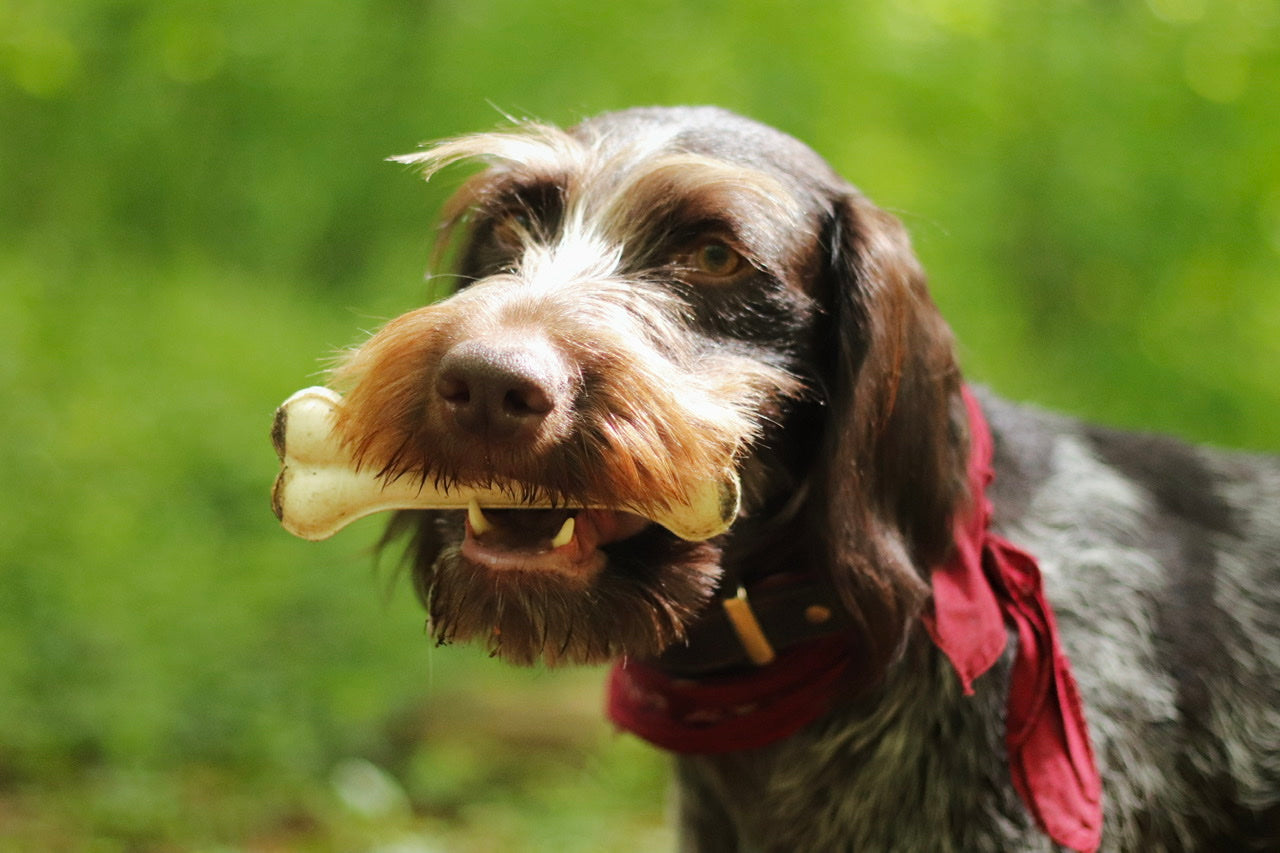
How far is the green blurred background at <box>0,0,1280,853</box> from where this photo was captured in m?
5.08

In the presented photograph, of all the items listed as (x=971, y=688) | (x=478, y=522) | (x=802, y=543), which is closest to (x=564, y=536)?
(x=478, y=522)

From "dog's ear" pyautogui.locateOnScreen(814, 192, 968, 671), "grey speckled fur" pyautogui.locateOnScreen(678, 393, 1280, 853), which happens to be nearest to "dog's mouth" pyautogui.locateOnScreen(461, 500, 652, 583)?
"dog's ear" pyautogui.locateOnScreen(814, 192, 968, 671)

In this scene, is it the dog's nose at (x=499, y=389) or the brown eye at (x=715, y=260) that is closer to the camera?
the dog's nose at (x=499, y=389)

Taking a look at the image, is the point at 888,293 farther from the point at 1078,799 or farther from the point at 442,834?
the point at 442,834

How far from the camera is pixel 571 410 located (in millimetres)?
1819

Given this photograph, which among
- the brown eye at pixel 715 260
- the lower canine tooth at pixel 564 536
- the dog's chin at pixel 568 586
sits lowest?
the dog's chin at pixel 568 586

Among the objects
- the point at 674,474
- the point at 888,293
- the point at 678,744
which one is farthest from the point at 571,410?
the point at 678,744

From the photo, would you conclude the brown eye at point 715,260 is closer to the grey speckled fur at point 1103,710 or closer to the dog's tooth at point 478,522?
the dog's tooth at point 478,522

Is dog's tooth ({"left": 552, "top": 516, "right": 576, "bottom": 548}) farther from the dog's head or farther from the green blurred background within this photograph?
the green blurred background

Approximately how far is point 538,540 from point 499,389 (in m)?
0.37

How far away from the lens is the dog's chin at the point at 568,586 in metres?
1.97

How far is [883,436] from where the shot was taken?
224 cm

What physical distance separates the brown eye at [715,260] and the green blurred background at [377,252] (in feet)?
9.83

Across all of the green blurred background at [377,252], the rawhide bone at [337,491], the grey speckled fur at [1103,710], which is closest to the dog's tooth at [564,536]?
the rawhide bone at [337,491]
